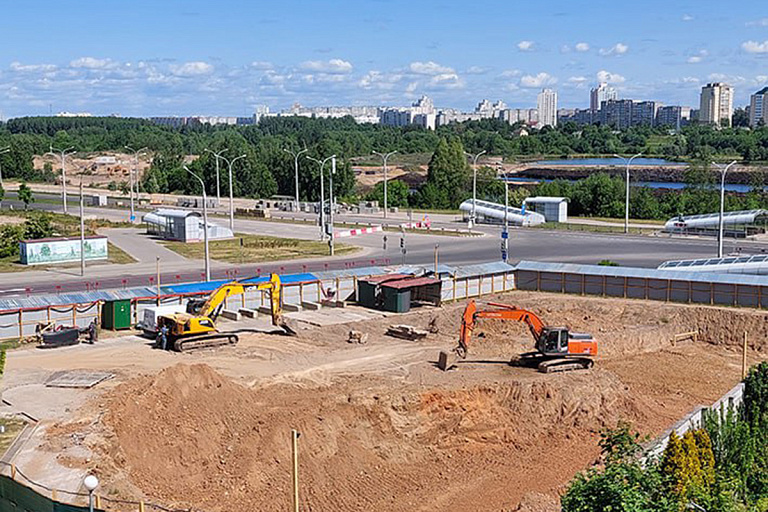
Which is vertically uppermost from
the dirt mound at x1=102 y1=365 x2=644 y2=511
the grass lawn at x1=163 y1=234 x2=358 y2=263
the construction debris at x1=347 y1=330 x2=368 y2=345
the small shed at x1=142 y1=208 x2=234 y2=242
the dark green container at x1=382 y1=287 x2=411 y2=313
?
the small shed at x1=142 y1=208 x2=234 y2=242

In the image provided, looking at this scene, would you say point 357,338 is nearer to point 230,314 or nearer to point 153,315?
point 230,314

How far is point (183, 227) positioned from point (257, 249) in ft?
32.2

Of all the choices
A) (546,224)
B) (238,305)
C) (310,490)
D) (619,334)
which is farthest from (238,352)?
(546,224)

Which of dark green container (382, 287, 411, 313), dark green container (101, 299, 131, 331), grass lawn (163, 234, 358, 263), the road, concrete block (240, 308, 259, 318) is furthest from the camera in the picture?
grass lawn (163, 234, 358, 263)

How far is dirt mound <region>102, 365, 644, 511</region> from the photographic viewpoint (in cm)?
2833

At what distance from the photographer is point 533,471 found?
30.6m

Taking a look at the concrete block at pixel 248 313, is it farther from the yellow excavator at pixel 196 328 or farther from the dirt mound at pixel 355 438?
the dirt mound at pixel 355 438

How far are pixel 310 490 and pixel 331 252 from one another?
47.5m

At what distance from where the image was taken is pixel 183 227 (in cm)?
8462

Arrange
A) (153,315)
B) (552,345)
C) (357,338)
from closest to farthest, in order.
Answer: (552,345)
(153,315)
(357,338)

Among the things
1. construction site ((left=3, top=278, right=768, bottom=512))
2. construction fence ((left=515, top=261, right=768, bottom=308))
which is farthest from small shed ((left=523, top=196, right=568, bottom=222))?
Answer: construction site ((left=3, top=278, right=768, bottom=512))

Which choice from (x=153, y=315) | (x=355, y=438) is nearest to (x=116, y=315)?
(x=153, y=315)

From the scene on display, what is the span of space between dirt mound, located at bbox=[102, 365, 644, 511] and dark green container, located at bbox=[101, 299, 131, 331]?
1159 centimetres

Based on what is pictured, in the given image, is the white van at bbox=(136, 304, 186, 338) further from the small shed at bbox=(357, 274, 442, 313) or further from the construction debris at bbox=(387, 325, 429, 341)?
the small shed at bbox=(357, 274, 442, 313)
